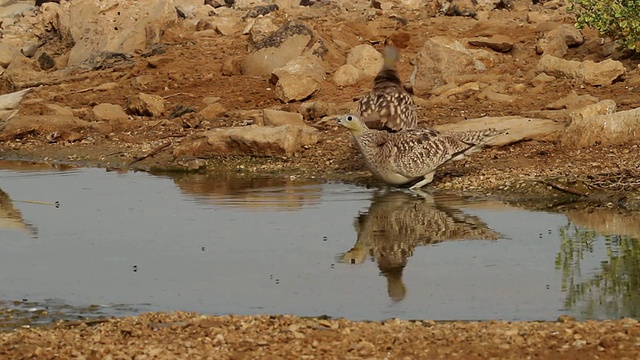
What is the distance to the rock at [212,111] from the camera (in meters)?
17.1

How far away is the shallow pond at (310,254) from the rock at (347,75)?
5144mm

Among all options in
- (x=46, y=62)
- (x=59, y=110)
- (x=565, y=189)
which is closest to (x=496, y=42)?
(x=59, y=110)

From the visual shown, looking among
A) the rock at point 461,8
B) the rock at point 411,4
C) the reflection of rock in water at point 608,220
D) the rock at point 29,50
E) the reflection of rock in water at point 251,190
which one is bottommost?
the reflection of rock in water at point 608,220

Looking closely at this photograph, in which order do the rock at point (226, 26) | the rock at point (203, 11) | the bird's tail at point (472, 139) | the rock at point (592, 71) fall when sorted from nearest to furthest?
the bird's tail at point (472, 139) < the rock at point (592, 71) < the rock at point (226, 26) < the rock at point (203, 11)

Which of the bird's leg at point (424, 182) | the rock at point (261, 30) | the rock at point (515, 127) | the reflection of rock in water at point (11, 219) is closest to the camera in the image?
the reflection of rock in water at point (11, 219)

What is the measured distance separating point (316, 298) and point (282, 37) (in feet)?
38.5

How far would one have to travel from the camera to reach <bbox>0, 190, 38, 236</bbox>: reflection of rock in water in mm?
11227

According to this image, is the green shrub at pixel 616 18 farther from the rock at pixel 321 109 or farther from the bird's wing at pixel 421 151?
the bird's wing at pixel 421 151

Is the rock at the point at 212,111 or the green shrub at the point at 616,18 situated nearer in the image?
the green shrub at the point at 616,18

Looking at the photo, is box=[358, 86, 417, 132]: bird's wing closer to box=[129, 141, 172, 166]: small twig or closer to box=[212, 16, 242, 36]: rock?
box=[129, 141, 172, 166]: small twig

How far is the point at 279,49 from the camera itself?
64.1ft

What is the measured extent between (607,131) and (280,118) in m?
4.22

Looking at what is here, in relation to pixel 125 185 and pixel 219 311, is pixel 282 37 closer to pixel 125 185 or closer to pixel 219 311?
pixel 125 185

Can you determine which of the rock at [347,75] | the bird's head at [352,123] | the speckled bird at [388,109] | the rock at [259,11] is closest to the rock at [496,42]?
the rock at [347,75]
